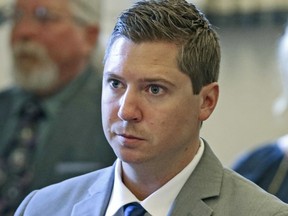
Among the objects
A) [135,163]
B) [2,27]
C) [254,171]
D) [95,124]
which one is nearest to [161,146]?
[135,163]

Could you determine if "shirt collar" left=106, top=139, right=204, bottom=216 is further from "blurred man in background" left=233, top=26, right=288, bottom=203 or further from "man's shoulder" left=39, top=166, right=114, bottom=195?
"blurred man in background" left=233, top=26, right=288, bottom=203

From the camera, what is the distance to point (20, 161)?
3.51 metres

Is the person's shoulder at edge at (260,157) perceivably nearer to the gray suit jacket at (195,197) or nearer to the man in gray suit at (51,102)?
the man in gray suit at (51,102)

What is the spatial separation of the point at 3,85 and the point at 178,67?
239 cm

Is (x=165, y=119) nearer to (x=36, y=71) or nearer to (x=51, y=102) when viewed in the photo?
(x=51, y=102)

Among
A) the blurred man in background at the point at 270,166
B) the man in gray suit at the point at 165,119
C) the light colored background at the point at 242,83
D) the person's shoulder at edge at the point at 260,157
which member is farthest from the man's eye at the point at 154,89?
the light colored background at the point at 242,83

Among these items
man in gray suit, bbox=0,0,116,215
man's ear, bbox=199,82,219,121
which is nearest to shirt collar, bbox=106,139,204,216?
man's ear, bbox=199,82,219,121

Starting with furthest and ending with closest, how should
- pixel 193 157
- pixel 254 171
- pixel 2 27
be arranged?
pixel 2 27
pixel 254 171
pixel 193 157

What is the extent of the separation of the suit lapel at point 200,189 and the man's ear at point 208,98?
0.10 m

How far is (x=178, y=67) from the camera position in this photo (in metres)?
1.82

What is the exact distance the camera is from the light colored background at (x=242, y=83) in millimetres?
4027

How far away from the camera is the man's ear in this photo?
6.20 ft

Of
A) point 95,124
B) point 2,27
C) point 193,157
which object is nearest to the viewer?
point 193,157

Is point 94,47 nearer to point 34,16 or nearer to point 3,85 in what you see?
point 34,16
